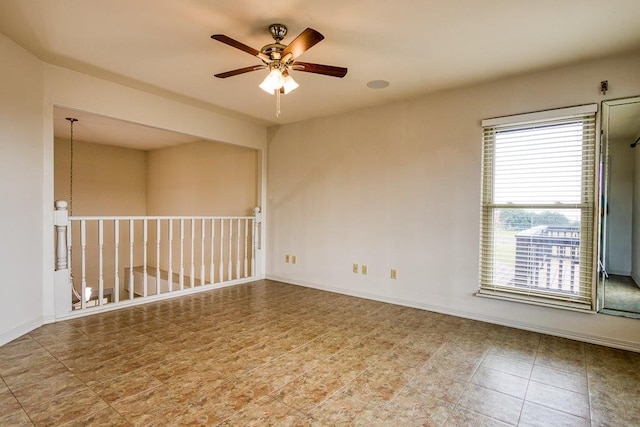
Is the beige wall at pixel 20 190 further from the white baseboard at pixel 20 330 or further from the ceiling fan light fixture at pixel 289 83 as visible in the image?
the ceiling fan light fixture at pixel 289 83

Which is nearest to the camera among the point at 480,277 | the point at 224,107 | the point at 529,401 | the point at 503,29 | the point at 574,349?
the point at 529,401

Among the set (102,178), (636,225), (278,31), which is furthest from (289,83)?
(102,178)

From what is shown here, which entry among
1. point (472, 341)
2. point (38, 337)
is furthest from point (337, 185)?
point (38, 337)

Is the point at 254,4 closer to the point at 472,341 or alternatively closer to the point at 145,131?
the point at 472,341

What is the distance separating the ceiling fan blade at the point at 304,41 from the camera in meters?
1.92

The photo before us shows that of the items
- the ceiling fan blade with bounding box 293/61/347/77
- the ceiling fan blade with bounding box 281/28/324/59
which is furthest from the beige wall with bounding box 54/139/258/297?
the ceiling fan blade with bounding box 281/28/324/59

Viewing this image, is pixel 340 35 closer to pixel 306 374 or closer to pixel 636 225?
pixel 306 374

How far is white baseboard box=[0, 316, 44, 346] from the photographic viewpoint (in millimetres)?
2623

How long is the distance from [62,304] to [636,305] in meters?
5.19

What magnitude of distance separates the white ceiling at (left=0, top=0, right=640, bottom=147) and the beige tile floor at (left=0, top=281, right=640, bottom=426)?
244 cm

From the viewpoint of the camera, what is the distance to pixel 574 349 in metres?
2.74

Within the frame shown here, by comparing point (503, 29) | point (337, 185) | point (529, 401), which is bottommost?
point (529, 401)

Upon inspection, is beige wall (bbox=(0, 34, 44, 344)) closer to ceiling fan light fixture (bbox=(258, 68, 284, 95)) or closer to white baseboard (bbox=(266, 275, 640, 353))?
ceiling fan light fixture (bbox=(258, 68, 284, 95))

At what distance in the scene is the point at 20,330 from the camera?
279 centimetres
